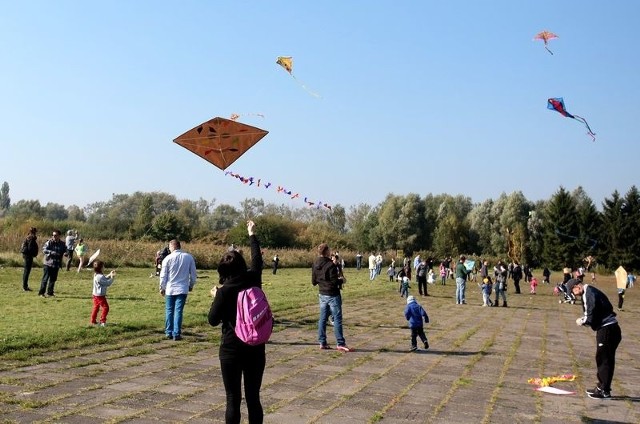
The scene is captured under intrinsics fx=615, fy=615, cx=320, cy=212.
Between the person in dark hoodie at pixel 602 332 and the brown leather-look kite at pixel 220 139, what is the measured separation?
554 cm

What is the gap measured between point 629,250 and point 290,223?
36.1 m

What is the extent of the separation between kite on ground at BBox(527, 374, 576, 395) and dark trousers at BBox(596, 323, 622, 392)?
443 millimetres

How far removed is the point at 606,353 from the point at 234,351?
17.4 ft

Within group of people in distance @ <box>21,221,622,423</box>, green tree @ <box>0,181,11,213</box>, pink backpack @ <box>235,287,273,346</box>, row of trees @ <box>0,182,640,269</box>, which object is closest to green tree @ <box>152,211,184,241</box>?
row of trees @ <box>0,182,640,269</box>

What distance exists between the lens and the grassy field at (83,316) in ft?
31.7

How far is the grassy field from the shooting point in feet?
31.7

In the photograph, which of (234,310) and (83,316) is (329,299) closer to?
(234,310)

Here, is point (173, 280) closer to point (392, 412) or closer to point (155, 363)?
point (155, 363)

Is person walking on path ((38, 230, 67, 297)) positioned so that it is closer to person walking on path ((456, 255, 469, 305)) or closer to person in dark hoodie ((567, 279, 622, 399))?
person walking on path ((456, 255, 469, 305))

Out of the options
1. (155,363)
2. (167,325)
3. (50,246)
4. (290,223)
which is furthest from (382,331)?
(290,223)

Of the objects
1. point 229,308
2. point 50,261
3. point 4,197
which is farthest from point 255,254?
point 4,197

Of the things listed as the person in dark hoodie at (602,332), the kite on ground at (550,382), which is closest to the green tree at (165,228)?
the kite on ground at (550,382)

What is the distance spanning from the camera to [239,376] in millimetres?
5043

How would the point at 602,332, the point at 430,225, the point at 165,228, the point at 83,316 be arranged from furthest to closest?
the point at 430,225, the point at 165,228, the point at 83,316, the point at 602,332
